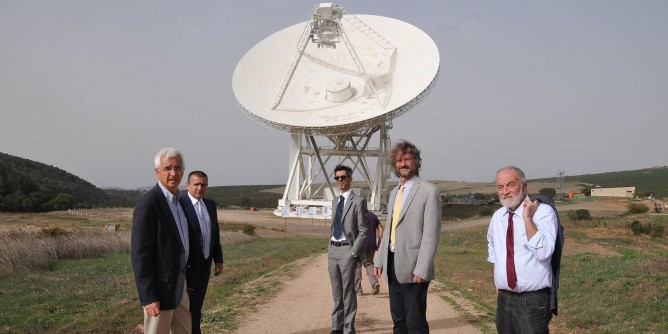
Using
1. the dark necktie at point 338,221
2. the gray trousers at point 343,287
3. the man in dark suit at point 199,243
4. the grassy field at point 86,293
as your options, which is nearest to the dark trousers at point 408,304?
the gray trousers at point 343,287

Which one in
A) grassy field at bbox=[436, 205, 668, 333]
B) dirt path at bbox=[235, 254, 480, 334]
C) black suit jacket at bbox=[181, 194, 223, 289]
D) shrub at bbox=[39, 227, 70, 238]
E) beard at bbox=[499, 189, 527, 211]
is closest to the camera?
beard at bbox=[499, 189, 527, 211]

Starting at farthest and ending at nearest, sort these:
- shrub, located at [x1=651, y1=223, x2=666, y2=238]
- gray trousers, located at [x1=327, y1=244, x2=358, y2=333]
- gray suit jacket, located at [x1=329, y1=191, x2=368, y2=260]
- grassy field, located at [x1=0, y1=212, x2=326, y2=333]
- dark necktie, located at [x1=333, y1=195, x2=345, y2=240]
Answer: shrub, located at [x1=651, y1=223, x2=666, y2=238], grassy field, located at [x1=0, y1=212, x2=326, y2=333], dark necktie, located at [x1=333, y1=195, x2=345, y2=240], gray suit jacket, located at [x1=329, y1=191, x2=368, y2=260], gray trousers, located at [x1=327, y1=244, x2=358, y2=333]

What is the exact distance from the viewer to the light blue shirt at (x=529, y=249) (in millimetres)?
4309

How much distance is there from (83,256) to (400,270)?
17.0 m

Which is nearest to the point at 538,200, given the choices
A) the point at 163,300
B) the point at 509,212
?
the point at 509,212

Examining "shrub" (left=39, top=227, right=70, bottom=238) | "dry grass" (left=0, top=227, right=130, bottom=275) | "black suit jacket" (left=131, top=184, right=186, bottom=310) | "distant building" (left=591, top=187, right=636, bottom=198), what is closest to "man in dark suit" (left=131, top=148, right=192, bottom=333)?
"black suit jacket" (left=131, top=184, right=186, bottom=310)

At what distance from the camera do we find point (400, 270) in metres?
5.48

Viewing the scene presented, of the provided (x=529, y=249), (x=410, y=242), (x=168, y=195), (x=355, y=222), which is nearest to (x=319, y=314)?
(x=355, y=222)

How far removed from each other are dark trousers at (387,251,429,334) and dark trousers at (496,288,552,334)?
0.86 m

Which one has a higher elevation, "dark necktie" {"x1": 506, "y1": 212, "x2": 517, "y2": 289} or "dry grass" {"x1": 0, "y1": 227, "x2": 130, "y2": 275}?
"dark necktie" {"x1": 506, "y1": 212, "x2": 517, "y2": 289}

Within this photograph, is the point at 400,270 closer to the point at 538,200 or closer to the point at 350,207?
the point at 538,200

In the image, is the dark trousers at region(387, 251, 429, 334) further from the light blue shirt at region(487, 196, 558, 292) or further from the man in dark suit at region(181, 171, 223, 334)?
the man in dark suit at region(181, 171, 223, 334)

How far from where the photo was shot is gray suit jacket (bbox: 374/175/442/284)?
17.7 feet

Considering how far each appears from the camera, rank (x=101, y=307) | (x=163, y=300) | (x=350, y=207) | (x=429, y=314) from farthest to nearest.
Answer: (x=101, y=307) → (x=429, y=314) → (x=350, y=207) → (x=163, y=300)
